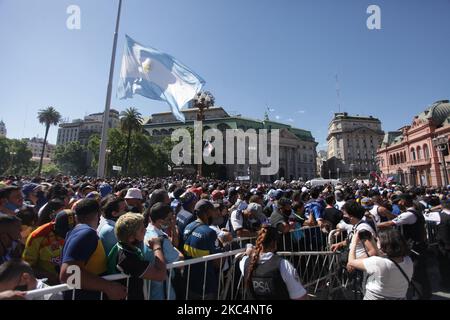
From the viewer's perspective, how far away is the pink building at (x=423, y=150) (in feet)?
142

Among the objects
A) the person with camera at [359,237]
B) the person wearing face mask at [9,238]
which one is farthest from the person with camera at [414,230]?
the person wearing face mask at [9,238]

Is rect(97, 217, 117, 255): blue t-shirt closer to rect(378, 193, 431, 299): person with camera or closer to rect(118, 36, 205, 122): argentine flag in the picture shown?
rect(378, 193, 431, 299): person with camera

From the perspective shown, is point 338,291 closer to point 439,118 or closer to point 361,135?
point 439,118

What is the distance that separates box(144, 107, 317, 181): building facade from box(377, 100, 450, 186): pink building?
125 ft

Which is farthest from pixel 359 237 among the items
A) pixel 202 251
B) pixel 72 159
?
pixel 72 159

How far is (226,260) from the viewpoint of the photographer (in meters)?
3.73

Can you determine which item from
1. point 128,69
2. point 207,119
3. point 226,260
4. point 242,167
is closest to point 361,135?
point 242,167

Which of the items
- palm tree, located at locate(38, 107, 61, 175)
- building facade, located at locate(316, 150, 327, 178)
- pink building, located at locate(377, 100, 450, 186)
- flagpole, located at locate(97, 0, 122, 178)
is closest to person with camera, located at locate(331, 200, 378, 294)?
flagpole, located at locate(97, 0, 122, 178)

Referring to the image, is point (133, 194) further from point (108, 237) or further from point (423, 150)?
point (423, 150)

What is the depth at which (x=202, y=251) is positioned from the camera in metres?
3.45

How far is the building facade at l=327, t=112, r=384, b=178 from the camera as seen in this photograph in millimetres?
95750

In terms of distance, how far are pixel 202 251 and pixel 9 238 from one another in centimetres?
209

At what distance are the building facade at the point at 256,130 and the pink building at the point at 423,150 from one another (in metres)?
38.0
